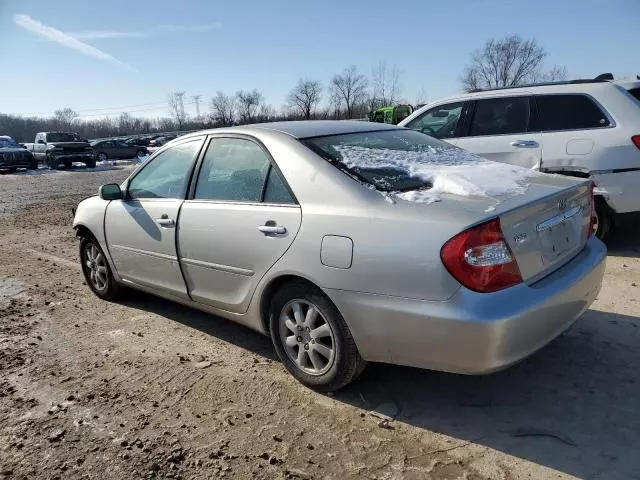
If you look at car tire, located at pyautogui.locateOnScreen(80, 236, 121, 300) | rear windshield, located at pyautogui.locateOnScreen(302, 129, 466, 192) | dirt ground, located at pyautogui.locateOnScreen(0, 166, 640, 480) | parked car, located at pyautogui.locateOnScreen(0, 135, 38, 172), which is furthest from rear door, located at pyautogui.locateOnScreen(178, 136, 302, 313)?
parked car, located at pyautogui.locateOnScreen(0, 135, 38, 172)

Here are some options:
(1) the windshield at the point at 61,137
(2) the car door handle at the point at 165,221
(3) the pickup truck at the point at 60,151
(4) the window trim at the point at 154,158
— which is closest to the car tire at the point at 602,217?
(4) the window trim at the point at 154,158

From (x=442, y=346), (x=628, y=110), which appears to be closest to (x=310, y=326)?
(x=442, y=346)

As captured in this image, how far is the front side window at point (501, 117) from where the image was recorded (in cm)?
586

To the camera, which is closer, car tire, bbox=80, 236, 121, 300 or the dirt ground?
the dirt ground

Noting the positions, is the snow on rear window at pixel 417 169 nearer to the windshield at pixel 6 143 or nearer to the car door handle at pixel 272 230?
the car door handle at pixel 272 230

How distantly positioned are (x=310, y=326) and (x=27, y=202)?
13.4 meters

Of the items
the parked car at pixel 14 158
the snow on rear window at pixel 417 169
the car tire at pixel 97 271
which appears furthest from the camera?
the parked car at pixel 14 158

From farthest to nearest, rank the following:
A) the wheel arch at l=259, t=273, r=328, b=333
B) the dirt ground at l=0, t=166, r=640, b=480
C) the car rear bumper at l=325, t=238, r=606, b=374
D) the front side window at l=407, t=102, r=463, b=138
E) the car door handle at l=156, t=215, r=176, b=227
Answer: the front side window at l=407, t=102, r=463, b=138, the car door handle at l=156, t=215, r=176, b=227, the wheel arch at l=259, t=273, r=328, b=333, the dirt ground at l=0, t=166, r=640, b=480, the car rear bumper at l=325, t=238, r=606, b=374

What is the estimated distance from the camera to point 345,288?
267cm

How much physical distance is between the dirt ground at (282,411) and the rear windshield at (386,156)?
3.99 feet

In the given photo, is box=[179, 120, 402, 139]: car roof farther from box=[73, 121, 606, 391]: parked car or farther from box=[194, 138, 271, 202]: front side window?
box=[194, 138, 271, 202]: front side window

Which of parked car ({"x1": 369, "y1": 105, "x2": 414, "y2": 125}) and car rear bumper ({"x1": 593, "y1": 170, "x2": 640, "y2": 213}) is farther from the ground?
parked car ({"x1": 369, "y1": 105, "x2": 414, "y2": 125})

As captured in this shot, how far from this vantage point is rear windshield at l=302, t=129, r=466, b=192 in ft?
9.68

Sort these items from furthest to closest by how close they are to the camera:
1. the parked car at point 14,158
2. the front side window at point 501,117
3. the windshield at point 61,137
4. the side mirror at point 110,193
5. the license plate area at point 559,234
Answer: the windshield at point 61,137 < the parked car at point 14,158 < the front side window at point 501,117 < the side mirror at point 110,193 < the license plate area at point 559,234
